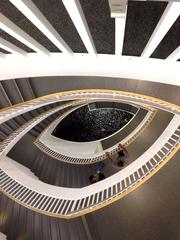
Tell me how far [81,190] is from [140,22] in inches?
263

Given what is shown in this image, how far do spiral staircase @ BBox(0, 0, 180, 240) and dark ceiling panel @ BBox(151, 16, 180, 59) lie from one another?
0.01 m

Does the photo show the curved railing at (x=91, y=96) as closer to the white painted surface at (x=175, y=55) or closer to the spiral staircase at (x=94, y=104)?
the spiral staircase at (x=94, y=104)

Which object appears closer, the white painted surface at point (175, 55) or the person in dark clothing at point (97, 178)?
the white painted surface at point (175, 55)

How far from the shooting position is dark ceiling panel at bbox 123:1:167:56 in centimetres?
200

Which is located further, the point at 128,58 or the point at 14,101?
the point at 14,101

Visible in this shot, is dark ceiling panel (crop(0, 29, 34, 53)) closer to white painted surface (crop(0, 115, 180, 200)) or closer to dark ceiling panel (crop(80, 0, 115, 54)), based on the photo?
dark ceiling panel (crop(80, 0, 115, 54))

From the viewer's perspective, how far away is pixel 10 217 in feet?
22.1

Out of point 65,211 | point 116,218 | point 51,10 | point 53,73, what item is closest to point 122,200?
point 116,218

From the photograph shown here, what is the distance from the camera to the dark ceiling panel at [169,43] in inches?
88.0

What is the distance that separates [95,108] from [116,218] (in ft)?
18.2

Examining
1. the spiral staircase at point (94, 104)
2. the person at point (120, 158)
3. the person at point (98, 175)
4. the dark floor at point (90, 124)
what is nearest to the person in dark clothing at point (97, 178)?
the person at point (98, 175)

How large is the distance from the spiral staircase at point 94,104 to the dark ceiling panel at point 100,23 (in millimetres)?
11

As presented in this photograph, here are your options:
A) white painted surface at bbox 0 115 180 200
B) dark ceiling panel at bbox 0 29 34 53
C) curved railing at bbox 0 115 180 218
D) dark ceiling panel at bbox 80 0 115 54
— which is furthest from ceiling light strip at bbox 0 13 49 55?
white painted surface at bbox 0 115 180 200

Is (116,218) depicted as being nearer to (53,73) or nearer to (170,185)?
(170,185)
